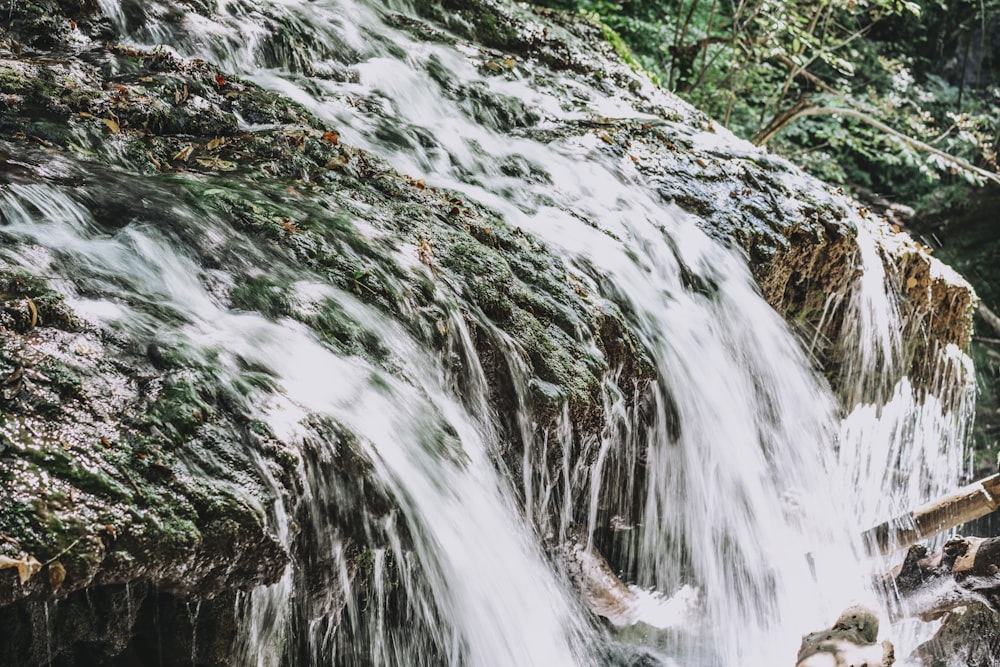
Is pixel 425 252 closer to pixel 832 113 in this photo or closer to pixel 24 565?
pixel 24 565

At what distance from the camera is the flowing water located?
7.82 ft

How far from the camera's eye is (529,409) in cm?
301

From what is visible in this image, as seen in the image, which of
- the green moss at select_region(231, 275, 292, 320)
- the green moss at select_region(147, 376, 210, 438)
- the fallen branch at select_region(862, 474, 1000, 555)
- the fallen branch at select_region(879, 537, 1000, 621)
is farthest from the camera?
the fallen branch at select_region(862, 474, 1000, 555)

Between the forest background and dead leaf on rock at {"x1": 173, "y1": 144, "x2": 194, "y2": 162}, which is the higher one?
the forest background

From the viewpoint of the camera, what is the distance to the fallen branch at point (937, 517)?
433cm

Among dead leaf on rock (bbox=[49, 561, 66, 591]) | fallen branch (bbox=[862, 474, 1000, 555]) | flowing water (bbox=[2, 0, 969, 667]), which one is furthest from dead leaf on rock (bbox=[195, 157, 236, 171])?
fallen branch (bbox=[862, 474, 1000, 555])

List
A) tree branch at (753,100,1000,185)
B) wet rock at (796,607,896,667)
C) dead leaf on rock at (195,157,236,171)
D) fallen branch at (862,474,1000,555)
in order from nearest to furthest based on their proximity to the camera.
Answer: wet rock at (796,607,896,667), dead leaf on rock at (195,157,236,171), fallen branch at (862,474,1000,555), tree branch at (753,100,1000,185)

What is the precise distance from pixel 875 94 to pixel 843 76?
1509 mm

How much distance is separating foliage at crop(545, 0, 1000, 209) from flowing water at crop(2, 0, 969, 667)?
395cm

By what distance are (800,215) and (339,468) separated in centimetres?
391

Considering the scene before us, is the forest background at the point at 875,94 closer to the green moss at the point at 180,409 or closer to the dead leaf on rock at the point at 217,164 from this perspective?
the dead leaf on rock at the point at 217,164

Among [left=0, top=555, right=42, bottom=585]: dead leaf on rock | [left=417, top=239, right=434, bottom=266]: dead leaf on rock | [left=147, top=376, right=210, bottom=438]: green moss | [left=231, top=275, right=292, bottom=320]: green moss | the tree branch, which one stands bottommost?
[left=0, top=555, right=42, bottom=585]: dead leaf on rock

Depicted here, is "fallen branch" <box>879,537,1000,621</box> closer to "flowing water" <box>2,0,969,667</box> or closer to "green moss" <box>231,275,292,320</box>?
"flowing water" <box>2,0,969,667</box>

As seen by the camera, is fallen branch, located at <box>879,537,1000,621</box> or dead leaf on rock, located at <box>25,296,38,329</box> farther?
fallen branch, located at <box>879,537,1000,621</box>
